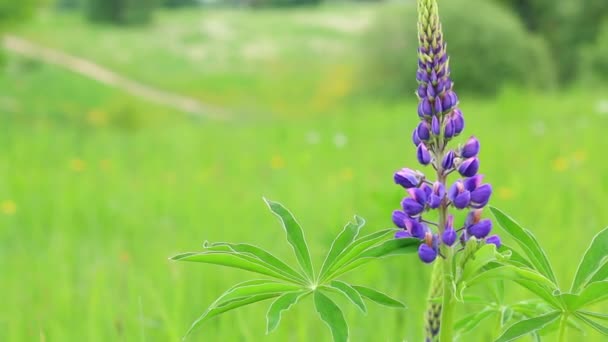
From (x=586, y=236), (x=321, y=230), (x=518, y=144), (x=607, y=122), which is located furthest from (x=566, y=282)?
(x=607, y=122)

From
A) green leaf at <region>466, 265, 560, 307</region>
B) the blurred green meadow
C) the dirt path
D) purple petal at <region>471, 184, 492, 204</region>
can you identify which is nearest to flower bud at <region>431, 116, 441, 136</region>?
purple petal at <region>471, 184, 492, 204</region>

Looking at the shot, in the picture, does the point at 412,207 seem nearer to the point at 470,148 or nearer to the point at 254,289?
the point at 470,148

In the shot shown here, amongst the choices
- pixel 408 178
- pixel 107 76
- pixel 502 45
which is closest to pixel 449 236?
pixel 408 178

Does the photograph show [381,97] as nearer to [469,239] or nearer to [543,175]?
[543,175]

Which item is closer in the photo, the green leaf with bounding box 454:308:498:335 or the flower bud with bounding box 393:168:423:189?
the flower bud with bounding box 393:168:423:189

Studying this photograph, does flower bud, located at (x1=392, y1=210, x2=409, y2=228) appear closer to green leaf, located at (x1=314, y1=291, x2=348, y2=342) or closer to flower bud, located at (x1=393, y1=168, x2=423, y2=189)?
flower bud, located at (x1=393, y1=168, x2=423, y2=189)

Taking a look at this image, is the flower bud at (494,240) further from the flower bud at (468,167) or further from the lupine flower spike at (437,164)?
the flower bud at (468,167)
